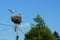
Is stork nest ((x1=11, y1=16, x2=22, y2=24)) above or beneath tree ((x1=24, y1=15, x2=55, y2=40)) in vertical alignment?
beneath

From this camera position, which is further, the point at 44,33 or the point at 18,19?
the point at 44,33

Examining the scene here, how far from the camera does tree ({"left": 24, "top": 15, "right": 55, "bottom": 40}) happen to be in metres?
52.2

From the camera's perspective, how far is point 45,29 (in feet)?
172

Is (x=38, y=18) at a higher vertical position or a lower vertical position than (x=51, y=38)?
higher

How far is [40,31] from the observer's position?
172 feet

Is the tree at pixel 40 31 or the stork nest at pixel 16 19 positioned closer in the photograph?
the stork nest at pixel 16 19

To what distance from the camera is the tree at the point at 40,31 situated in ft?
171

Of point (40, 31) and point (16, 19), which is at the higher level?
point (40, 31)

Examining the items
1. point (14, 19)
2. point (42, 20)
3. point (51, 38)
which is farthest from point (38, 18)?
point (14, 19)

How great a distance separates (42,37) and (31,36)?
2.10 metres

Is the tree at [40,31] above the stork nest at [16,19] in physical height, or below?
above

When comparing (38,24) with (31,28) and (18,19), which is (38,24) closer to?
(31,28)

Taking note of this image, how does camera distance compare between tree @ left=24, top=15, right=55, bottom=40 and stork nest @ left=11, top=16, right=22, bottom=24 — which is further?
tree @ left=24, top=15, right=55, bottom=40

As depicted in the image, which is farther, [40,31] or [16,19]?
[40,31]
